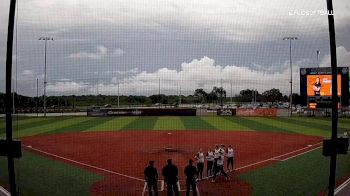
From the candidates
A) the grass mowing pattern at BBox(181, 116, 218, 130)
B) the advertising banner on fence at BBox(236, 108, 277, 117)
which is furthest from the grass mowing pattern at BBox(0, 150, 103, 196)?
the advertising banner on fence at BBox(236, 108, 277, 117)

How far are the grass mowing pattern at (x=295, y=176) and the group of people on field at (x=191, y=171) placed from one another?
1.37m

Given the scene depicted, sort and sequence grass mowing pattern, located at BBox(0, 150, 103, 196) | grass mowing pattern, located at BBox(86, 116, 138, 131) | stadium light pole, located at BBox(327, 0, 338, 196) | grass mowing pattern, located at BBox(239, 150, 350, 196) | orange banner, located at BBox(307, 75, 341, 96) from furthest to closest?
orange banner, located at BBox(307, 75, 341, 96)
grass mowing pattern, located at BBox(86, 116, 138, 131)
grass mowing pattern, located at BBox(0, 150, 103, 196)
grass mowing pattern, located at BBox(239, 150, 350, 196)
stadium light pole, located at BBox(327, 0, 338, 196)

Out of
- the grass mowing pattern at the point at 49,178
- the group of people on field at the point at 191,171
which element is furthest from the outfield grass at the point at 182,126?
the group of people on field at the point at 191,171

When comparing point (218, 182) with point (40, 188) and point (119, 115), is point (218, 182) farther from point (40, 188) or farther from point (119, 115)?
point (119, 115)

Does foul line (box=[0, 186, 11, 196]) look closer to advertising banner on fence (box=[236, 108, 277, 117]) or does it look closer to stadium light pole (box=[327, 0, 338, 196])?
stadium light pole (box=[327, 0, 338, 196])

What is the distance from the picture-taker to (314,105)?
42906mm

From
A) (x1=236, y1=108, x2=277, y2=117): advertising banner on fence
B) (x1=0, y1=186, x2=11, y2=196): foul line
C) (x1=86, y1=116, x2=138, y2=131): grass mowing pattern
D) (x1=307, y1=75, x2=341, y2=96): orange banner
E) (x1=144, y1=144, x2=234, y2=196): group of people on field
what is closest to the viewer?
(x1=144, y1=144, x2=234, y2=196): group of people on field

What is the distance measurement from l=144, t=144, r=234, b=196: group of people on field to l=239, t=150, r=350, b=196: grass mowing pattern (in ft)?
4.51

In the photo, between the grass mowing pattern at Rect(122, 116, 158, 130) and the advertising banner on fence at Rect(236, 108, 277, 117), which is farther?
the advertising banner on fence at Rect(236, 108, 277, 117)

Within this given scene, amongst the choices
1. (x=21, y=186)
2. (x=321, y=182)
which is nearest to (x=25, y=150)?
(x=21, y=186)

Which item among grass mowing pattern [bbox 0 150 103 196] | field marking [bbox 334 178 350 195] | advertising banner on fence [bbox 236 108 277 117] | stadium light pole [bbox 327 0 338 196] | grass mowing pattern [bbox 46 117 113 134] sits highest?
stadium light pole [bbox 327 0 338 196]

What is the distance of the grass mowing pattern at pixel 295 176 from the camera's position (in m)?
14.6

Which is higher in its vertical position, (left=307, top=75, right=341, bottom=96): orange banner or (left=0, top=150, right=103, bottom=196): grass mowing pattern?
(left=307, top=75, right=341, bottom=96): orange banner

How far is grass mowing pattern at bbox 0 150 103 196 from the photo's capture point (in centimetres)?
1474
